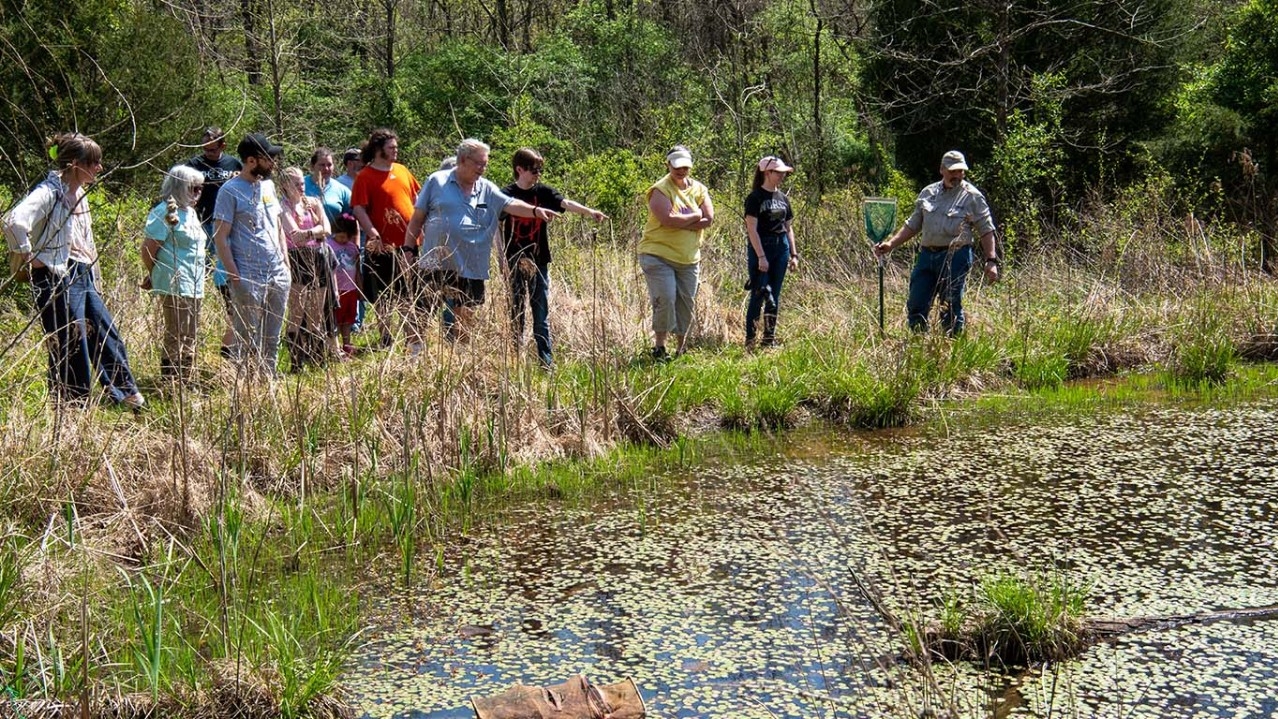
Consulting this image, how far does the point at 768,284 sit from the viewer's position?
8617 mm

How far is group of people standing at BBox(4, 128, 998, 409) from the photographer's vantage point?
586 cm

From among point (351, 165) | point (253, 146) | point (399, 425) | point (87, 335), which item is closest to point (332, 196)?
point (351, 165)

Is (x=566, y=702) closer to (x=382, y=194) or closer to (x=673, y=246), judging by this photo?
(x=673, y=246)

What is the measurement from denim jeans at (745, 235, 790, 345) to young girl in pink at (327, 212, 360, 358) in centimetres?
255

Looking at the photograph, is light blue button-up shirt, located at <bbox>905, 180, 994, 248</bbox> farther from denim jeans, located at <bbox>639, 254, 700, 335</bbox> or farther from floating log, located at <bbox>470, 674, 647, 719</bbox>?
floating log, located at <bbox>470, 674, 647, 719</bbox>

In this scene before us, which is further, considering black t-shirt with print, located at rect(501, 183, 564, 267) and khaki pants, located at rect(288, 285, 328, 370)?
black t-shirt with print, located at rect(501, 183, 564, 267)

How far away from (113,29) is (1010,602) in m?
11.8

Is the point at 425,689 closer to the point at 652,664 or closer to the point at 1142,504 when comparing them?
the point at 652,664

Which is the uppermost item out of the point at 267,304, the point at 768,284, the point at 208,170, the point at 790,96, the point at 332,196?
the point at 790,96

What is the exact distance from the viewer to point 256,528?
4910 millimetres

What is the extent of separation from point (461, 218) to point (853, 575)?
4.74 m

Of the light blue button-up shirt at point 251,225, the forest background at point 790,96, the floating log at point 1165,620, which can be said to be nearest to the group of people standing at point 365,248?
the light blue button-up shirt at point 251,225

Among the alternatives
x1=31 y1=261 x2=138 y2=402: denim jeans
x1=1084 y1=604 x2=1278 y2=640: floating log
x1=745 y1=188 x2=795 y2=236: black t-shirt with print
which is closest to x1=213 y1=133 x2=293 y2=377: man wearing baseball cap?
x1=31 y1=261 x2=138 y2=402: denim jeans

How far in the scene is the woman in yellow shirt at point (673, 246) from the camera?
8.09 meters
